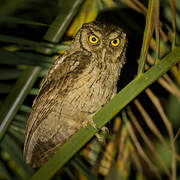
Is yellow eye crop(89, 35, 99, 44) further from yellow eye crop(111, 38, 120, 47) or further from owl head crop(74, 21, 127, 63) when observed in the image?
yellow eye crop(111, 38, 120, 47)

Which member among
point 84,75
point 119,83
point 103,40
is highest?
point 103,40

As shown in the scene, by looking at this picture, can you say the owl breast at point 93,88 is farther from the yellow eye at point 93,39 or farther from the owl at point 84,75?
the yellow eye at point 93,39

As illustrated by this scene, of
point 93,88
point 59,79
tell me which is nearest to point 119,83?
point 93,88

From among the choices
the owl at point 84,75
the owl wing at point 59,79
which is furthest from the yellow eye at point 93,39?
the owl wing at point 59,79

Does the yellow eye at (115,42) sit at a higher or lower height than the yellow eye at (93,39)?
lower

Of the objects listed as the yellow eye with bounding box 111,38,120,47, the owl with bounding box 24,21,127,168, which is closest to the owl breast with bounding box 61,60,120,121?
the owl with bounding box 24,21,127,168

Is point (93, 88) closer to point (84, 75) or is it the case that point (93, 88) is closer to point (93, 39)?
point (84, 75)
